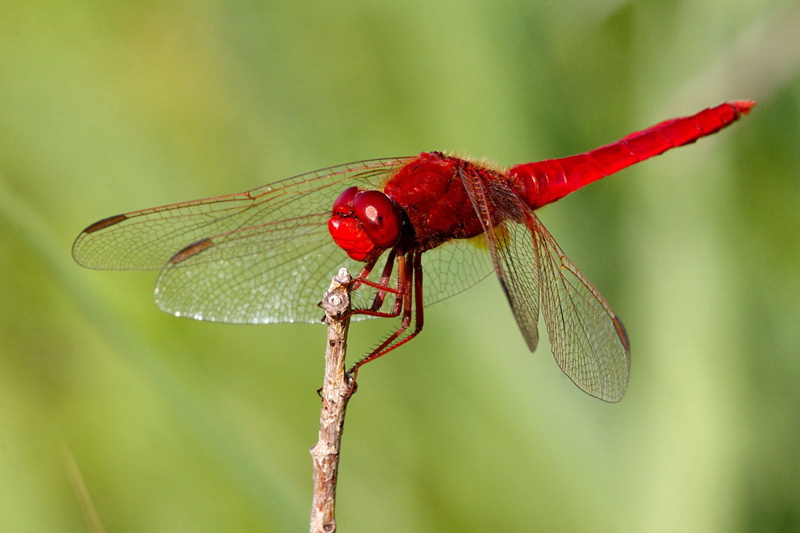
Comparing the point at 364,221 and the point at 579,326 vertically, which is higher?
the point at 364,221

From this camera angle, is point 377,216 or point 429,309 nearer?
point 377,216

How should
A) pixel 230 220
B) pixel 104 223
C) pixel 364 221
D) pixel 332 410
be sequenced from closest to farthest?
pixel 332 410, pixel 364 221, pixel 104 223, pixel 230 220

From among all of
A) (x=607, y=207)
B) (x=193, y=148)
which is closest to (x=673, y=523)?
(x=607, y=207)

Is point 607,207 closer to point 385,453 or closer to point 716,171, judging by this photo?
point 716,171

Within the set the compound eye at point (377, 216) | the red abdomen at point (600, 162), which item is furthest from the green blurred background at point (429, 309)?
the compound eye at point (377, 216)

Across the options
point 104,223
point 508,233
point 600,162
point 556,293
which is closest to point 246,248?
point 104,223

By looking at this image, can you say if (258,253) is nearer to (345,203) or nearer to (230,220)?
(230,220)
